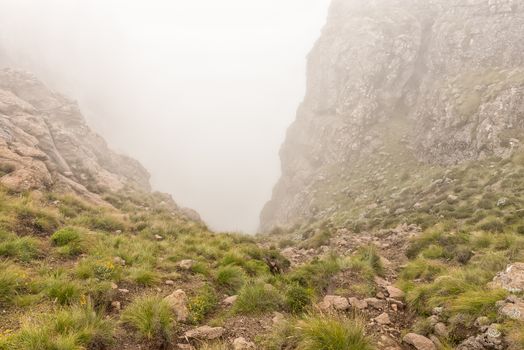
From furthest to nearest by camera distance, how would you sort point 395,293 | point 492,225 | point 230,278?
point 492,225
point 230,278
point 395,293

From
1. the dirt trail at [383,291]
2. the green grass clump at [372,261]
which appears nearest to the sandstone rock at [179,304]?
the dirt trail at [383,291]

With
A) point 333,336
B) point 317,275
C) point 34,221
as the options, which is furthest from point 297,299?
point 34,221

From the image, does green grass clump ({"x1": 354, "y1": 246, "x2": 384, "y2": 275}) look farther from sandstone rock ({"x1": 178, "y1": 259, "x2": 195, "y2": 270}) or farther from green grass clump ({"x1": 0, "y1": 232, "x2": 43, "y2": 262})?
green grass clump ({"x1": 0, "y1": 232, "x2": 43, "y2": 262})

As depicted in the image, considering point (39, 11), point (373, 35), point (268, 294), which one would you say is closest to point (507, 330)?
point (268, 294)

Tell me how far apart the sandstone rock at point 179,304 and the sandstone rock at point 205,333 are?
0.60 meters

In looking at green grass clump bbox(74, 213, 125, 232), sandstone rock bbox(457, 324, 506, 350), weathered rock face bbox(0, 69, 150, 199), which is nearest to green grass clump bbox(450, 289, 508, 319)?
sandstone rock bbox(457, 324, 506, 350)

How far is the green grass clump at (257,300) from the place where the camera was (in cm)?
886

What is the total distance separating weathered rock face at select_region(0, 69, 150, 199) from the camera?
63.6 ft

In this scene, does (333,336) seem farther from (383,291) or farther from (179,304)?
(383,291)

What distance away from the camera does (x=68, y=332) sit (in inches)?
258

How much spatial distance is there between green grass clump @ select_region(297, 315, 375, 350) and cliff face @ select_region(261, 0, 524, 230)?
22.2 meters

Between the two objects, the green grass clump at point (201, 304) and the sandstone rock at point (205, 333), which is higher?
the green grass clump at point (201, 304)

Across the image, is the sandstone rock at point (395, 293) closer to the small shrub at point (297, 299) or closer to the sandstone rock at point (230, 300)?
the small shrub at point (297, 299)

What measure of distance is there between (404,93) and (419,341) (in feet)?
136
